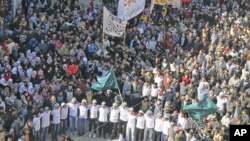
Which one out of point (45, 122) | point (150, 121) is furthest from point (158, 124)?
point (45, 122)

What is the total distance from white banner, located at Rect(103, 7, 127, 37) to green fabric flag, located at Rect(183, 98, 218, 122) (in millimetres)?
5541

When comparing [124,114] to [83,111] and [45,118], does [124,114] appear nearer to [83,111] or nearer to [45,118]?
[83,111]

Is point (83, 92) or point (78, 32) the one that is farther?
point (78, 32)

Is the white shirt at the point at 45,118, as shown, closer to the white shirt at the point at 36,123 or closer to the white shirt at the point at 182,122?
the white shirt at the point at 36,123

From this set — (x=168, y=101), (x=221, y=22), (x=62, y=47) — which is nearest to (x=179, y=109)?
(x=168, y=101)

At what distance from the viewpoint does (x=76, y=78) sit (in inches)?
1158

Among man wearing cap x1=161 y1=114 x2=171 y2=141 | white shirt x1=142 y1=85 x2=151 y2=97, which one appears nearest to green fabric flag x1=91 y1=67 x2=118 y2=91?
white shirt x1=142 y1=85 x2=151 y2=97

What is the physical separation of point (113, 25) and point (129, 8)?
175 centimetres

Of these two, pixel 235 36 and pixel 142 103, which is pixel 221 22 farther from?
pixel 142 103

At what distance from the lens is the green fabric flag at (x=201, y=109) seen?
26.6 meters

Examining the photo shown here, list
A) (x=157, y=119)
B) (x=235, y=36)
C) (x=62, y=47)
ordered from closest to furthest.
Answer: (x=157, y=119)
(x=62, y=47)
(x=235, y=36)

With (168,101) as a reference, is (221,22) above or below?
above

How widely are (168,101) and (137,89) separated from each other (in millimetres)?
1545

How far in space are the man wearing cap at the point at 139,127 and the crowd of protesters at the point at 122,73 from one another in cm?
3
